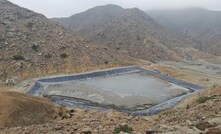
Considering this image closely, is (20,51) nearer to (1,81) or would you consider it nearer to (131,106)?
(1,81)

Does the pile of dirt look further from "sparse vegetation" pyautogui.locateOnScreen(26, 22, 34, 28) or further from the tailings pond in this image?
"sparse vegetation" pyautogui.locateOnScreen(26, 22, 34, 28)

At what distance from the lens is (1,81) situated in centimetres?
4744

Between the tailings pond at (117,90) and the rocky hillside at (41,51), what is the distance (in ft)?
14.2

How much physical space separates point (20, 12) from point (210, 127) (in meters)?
71.7

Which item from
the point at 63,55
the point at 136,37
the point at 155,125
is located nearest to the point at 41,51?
the point at 63,55

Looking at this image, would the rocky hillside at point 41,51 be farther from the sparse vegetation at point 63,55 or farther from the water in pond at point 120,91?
the water in pond at point 120,91

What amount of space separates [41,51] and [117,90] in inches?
827

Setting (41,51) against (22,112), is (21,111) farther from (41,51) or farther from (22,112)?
(41,51)

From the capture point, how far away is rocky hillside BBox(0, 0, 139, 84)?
53.6m

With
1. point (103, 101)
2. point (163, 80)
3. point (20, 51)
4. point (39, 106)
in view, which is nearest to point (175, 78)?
point (163, 80)

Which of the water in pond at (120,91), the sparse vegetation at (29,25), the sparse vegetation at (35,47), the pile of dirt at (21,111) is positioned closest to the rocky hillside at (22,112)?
the pile of dirt at (21,111)

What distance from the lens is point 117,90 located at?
4519 cm

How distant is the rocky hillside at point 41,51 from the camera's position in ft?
176

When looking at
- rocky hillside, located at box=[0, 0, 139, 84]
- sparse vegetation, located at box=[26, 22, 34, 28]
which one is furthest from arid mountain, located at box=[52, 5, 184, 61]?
sparse vegetation, located at box=[26, 22, 34, 28]
